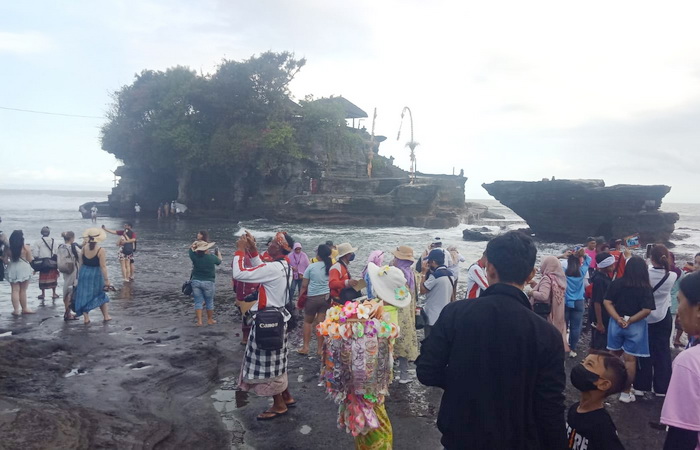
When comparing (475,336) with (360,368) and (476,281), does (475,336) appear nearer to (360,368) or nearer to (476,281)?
(360,368)

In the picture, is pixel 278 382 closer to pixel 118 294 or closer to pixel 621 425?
pixel 621 425

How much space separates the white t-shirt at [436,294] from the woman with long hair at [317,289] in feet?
4.84

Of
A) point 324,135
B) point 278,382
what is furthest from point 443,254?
point 324,135

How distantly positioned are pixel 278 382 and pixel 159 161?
141 ft

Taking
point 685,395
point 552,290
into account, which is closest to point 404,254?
point 552,290

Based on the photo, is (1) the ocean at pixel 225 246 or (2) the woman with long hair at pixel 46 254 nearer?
(2) the woman with long hair at pixel 46 254

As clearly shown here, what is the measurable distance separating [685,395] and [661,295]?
4.24m

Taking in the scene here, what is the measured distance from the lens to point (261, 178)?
143 ft

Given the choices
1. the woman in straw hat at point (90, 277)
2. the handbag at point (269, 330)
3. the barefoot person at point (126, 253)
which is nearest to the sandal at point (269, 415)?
the handbag at point (269, 330)

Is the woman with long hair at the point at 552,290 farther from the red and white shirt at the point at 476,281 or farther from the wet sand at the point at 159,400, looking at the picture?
the wet sand at the point at 159,400

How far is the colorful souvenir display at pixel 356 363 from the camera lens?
13.2 feet

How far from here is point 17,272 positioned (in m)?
8.94

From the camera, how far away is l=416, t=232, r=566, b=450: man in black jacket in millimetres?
2322

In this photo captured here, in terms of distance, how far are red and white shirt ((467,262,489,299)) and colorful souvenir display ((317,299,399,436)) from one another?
2381 millimetres
